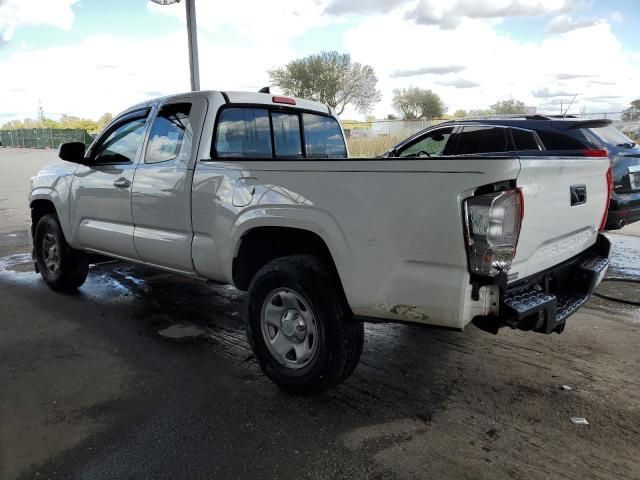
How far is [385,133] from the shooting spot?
981 inches

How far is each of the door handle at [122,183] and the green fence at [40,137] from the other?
148ft

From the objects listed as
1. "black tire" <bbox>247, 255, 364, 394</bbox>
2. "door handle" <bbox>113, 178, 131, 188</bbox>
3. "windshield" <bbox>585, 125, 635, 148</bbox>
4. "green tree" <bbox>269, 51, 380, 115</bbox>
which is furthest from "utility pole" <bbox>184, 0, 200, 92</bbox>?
"green tree" <bbox>269, 51, 380, 115</bbox>

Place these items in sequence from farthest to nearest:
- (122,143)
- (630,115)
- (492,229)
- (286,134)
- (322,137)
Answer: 1. (630,115)
2. (322,137)
3. (122,143)
4. (286,134)
5. (492,229)

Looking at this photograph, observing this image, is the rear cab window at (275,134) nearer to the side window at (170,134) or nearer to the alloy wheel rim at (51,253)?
the side window at (170,134)

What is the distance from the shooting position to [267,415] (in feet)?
9.98

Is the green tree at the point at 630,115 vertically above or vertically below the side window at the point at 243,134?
above

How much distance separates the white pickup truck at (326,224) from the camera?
2.48m

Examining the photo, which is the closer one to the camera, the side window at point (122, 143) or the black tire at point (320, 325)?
the black tire at point (320, 325)

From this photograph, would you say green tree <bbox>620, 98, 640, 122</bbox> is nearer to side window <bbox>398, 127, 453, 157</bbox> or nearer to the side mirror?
side window <bbox>398, 127, 453, 157</bbox>

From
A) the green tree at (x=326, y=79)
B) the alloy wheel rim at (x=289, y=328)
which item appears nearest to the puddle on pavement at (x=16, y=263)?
the alloy wheel rim at (x=289, y=328)

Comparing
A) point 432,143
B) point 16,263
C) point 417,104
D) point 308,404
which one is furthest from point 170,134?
point 417,104

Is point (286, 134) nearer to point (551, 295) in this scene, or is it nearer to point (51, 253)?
point (551, 295)

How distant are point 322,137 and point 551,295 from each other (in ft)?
9.14

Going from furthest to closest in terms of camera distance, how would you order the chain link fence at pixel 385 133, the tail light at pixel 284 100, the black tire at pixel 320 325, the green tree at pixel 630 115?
1. the green tree at pixel 630 115
2. the chain link fence at pixel 385 133
3. the tail light at pixel 284 100
4. the black tire at pixel 320 325
